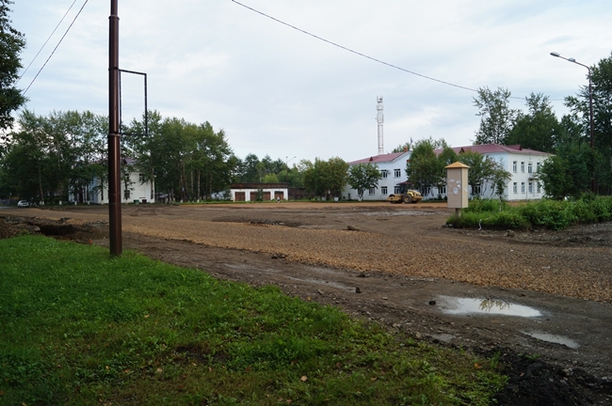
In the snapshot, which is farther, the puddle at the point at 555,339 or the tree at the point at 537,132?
the tree at the point at 537,132

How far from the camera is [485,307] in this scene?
6.76 m

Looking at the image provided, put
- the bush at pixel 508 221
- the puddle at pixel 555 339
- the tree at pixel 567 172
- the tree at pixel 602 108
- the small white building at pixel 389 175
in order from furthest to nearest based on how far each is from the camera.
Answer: the small white building at pixel 389 175, the tree at pixel 602 108, the tree at pixel 567 172, the bush at pixel 508 221, the puddle at pixel 555 339

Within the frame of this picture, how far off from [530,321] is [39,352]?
6030 millimetres

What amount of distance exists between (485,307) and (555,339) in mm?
1549

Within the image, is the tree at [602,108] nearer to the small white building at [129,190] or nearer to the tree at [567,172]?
the tree at [567,172]

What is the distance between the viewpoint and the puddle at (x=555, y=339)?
504cm

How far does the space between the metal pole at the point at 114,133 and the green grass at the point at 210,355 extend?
3.23m

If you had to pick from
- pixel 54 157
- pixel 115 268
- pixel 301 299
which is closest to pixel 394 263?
pixel 301 299

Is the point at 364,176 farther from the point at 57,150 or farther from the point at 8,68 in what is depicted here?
the point at 8,68

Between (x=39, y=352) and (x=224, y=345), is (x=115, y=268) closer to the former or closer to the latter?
(x=39, y=352)

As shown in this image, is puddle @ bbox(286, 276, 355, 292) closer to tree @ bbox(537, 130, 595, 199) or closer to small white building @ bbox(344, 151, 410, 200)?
tree @ bbox(537, 130, 595, 199)

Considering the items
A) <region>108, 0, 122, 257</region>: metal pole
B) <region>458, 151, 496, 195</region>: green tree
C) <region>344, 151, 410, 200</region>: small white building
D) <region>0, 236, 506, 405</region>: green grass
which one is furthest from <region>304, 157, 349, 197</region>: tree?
<region>0, 236, 506, 405</region>: green grass

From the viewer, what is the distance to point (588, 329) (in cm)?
557

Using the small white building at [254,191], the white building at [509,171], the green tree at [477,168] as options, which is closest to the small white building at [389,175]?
the white building at [509,171]
